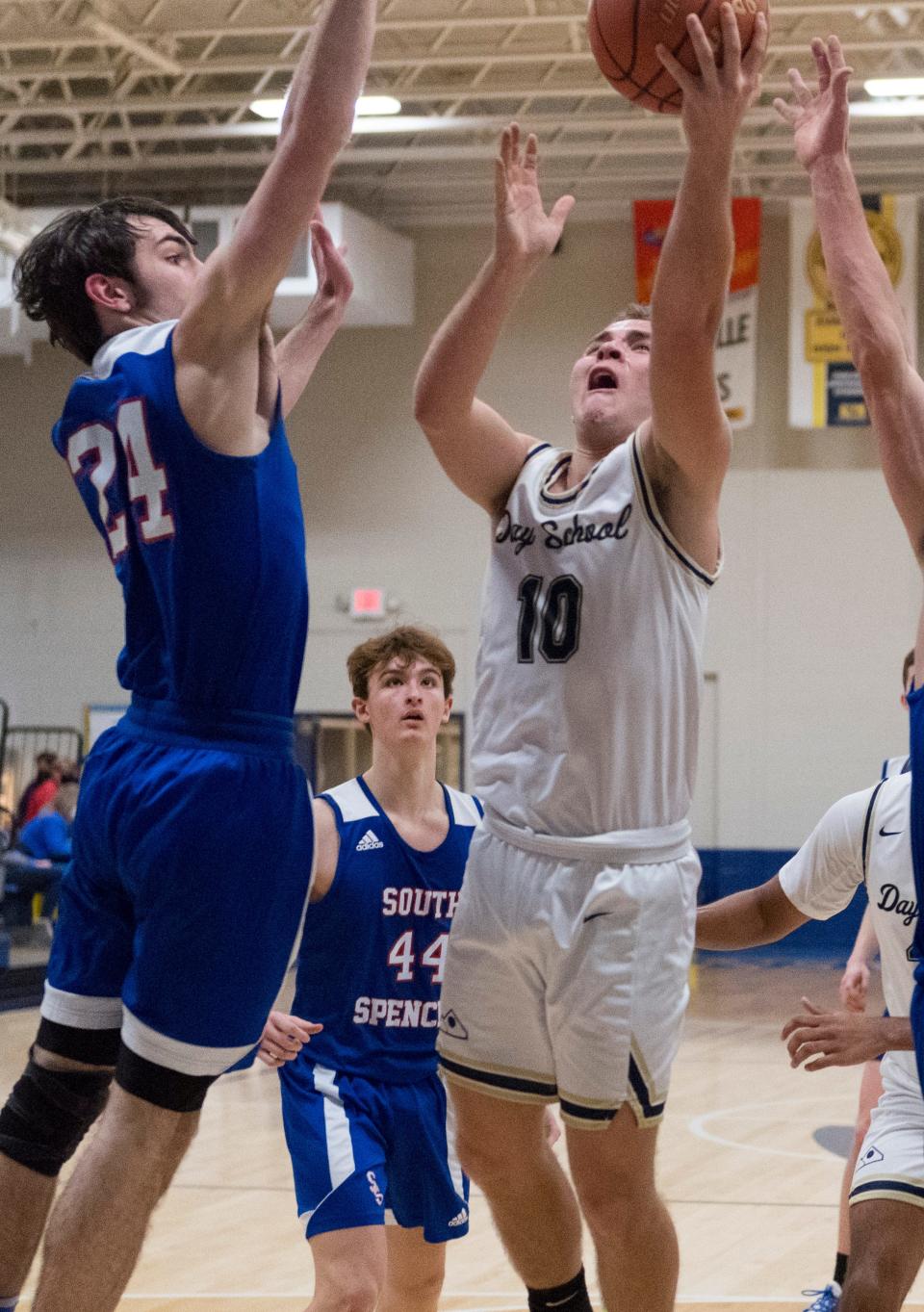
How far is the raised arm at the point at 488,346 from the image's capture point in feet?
11.4

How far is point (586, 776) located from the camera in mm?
3348

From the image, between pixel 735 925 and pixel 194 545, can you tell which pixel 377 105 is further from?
pixel 194 545

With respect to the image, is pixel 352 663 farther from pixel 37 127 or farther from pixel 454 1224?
pixel 37 127

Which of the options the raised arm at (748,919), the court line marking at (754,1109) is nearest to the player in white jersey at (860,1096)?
the raised arm at (748,919)

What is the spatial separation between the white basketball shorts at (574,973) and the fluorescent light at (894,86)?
12.0m

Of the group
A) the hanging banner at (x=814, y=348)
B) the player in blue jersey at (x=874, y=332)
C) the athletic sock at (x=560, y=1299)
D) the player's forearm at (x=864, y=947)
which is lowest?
the athletic sock at (x=560, y=1299)

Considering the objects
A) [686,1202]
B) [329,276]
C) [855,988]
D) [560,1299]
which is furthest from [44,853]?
[560,1299]

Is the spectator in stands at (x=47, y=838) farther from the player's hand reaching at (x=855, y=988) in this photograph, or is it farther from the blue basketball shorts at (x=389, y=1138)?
the blue basketball shorts at (x=389, y=1138)

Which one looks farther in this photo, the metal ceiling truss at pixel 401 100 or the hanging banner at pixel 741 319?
the hanging banner at pixel 741 319

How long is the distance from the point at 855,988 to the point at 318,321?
278 cm

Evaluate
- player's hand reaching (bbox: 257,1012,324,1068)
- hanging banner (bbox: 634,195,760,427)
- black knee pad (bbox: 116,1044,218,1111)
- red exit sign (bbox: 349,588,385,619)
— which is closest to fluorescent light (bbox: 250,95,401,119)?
hanging banner (bbox: 634,195,760,427)

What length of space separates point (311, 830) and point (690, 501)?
1.02 metres

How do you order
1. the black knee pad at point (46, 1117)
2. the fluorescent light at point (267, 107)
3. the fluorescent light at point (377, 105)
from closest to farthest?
the black knee pad at point (46, 1117) < the fluorescent light at point (377, 105) < the fluorescent light at point (267, 107)

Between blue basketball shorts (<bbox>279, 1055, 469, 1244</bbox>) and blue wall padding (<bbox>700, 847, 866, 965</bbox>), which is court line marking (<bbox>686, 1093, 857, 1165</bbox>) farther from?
blue wall padding (<bbox>700, 847, 866, 965</bbox>)
